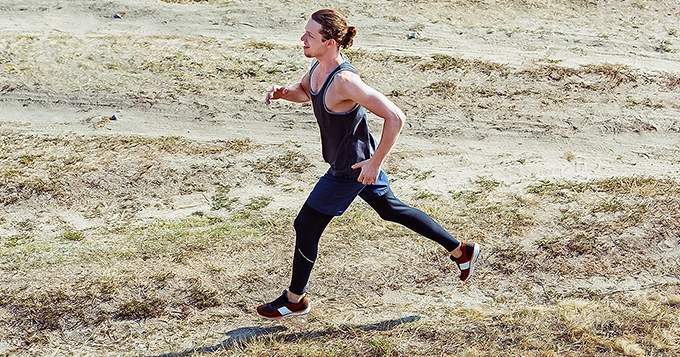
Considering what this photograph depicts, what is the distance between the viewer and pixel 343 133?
430 centimetres

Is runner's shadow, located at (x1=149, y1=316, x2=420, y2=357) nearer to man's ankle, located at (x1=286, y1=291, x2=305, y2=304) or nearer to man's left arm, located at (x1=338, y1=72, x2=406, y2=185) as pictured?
man's ankle, located at (x1=286, y1=291, x2=305, y2=304)

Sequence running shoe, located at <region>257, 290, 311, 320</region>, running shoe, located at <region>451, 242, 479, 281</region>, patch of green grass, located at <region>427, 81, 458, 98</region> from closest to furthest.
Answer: running shoe, located at <region>257, 290, 311, 320</region> → running shoe, located at <region>451, 242, 479, 281</region> → patch of green grass, located at <region>427, 81, 458, 98</region>

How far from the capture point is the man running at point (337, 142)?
4.09 meters

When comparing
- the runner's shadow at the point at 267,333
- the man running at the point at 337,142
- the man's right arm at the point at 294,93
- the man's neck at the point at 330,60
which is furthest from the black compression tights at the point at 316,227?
the man's neck at the point at 330,60

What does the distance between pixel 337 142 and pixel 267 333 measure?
142 cm

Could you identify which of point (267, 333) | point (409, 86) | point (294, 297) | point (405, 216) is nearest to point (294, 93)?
point (405, 216)

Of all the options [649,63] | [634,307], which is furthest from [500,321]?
[649,63]

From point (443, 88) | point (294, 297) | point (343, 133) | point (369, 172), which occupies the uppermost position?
point (343, 133)

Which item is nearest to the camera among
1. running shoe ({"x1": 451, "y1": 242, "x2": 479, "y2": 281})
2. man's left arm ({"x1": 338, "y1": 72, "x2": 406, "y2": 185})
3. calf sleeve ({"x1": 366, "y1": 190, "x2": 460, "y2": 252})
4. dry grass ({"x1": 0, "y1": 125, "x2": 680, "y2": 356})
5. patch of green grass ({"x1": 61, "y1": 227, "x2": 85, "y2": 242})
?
man's left arm ({"x1": 338, "y1": 72, "x2": 406, "y2": 185})

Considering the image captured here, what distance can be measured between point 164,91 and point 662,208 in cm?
571

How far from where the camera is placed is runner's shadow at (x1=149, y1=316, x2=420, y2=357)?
4.78 metres

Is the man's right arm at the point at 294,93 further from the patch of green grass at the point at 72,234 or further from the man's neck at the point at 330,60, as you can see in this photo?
the patch of green grass at the point at 72,234

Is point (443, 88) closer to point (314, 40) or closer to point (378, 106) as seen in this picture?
point (314, 40)

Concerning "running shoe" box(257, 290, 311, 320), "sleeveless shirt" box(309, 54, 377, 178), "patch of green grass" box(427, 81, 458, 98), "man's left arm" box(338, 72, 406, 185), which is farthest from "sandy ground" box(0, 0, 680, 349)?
"man's left arm" box(338, 72, 406, 185)
